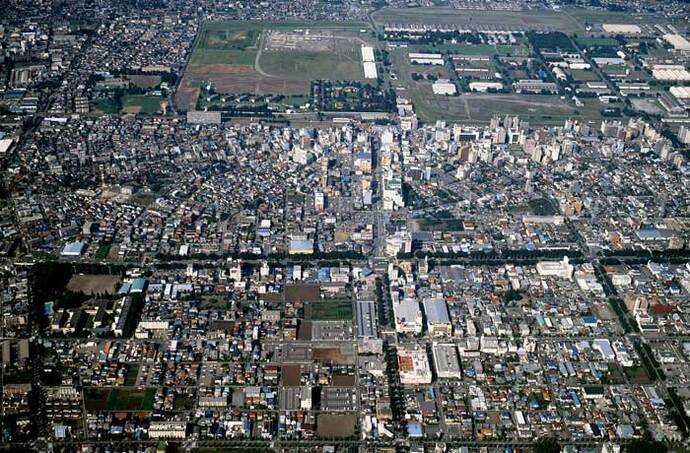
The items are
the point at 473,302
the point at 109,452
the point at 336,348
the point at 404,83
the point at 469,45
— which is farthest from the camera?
the point at 469,45

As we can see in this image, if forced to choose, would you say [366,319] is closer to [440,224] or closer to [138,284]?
[440,224]

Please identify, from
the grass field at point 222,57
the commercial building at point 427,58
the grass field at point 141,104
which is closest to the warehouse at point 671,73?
the commercial building at point 427,58

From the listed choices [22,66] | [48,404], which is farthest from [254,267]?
[22,66]

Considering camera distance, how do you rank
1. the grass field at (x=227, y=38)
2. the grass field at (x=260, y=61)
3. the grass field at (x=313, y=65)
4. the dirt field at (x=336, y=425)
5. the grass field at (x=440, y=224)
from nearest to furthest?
1. the dirt field at (x=336, y=425)
2. the grass field at (x=440, y=224)
3. the grass field at (x=260, y=61)
4. the grass field at (x=313, y=65)
5. the grass field at (x=227, y=38)

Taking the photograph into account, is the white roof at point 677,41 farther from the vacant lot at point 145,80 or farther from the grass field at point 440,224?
the vacant lot at point 145,80

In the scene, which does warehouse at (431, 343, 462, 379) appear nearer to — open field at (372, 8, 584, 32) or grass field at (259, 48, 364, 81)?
grass field at (259, 48, 364, 81)

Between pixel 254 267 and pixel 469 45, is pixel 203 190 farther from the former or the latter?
pixel 469 45
